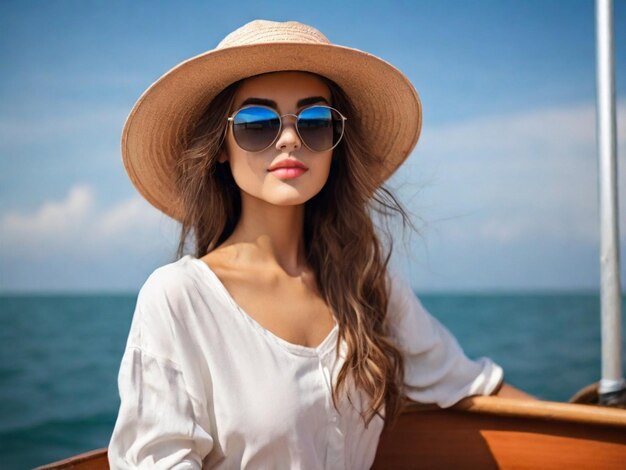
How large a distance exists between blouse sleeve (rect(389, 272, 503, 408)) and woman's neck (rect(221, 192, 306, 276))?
15.1 inches

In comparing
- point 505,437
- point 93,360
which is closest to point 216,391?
point 505,437

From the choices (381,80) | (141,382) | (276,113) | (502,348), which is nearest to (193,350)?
(141,382)

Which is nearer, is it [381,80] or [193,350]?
[193,350]

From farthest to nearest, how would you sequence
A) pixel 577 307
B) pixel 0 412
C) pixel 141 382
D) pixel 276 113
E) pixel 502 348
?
pixel 577 307 < pixel 502 348 < pixel 0 412 < pixel 276 113 < pixel 141 382

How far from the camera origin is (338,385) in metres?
2.06

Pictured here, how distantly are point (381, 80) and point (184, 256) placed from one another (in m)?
0.73

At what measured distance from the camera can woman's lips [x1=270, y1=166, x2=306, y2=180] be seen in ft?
6.64

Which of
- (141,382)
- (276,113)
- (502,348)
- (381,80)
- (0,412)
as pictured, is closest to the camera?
(141,382)

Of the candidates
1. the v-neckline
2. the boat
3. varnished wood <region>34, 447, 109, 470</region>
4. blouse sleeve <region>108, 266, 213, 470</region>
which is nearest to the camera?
blouse sleeve <region>108, 266, 213, 470</region>

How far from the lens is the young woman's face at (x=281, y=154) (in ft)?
6.61

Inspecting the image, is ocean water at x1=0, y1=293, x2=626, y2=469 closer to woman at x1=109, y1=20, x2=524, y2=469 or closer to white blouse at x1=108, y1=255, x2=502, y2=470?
woman at x1=109, y1=20, x2=524, y2=469

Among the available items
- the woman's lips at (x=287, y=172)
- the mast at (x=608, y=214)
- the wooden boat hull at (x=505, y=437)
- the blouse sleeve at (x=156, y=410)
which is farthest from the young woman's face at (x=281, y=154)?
the mast at (x=608, y=214)

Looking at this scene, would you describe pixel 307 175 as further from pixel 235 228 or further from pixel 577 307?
pixel 577 307

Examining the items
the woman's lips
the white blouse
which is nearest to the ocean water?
the white blouse
